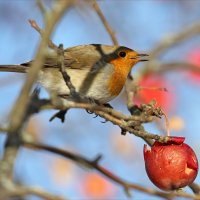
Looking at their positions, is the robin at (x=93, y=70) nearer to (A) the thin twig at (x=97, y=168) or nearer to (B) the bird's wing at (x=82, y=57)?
(B) the bird's wing at (x=82, y=57)

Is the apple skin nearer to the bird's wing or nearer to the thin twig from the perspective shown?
the thin twig

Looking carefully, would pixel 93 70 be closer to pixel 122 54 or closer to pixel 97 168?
pixel 122 54

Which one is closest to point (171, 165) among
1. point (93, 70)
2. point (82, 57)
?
point (93, 70)

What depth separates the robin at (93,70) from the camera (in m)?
3.03

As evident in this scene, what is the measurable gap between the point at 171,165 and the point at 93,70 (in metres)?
1.44

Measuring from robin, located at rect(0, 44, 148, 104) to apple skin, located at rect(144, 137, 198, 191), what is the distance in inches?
42.3

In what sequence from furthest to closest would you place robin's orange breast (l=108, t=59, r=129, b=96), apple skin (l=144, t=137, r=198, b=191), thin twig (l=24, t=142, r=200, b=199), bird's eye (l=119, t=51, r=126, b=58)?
bird's eye (l=119, t=51, r=126, b=58), robin's orange breast (l=108, t=59, r=129, b=96), apple skin (l=144, t=137, r=198, b=191), thin twig (l=24, t=142, r=200, b=199)

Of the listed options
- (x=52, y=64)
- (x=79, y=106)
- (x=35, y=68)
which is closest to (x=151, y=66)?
(x=52, y=64)

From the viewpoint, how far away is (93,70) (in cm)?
320

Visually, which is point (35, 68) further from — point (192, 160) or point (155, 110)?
point (192, 160)

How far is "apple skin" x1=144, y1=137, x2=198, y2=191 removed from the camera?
6.09ft

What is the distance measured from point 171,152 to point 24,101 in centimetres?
112

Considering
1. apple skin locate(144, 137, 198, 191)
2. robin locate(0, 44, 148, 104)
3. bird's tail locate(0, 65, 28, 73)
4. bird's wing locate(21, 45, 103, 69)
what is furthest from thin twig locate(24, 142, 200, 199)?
bird's wing locate(21, 45, 103, 69)

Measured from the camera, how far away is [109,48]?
10.9 ft
